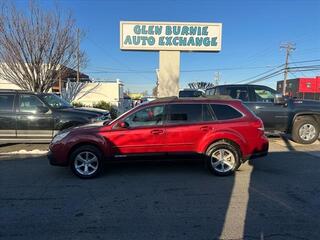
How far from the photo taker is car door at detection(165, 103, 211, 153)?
6.92 m

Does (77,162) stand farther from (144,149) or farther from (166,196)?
(166,196)

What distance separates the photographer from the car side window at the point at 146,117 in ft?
22.8

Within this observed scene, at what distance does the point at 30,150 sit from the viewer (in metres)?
10.2

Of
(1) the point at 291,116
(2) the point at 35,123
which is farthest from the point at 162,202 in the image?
(1) the point at 291,116

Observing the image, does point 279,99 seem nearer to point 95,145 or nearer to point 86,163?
point 95,145

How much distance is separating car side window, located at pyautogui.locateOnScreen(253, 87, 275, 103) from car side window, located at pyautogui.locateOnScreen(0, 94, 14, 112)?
8340 mm

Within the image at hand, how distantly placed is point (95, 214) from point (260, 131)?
4.06 m

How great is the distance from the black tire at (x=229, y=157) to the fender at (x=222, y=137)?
0.09 meters

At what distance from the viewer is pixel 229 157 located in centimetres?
698

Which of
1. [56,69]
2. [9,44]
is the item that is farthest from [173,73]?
[9,44]

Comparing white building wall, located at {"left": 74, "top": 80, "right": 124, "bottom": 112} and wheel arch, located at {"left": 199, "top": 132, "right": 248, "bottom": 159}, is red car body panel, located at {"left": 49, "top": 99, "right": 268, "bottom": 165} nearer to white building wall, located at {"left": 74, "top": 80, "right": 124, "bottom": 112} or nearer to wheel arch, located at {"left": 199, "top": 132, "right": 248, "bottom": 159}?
wheel arch, located at {"left": 199, "top": 132, "right": 248, "bottom": 159}

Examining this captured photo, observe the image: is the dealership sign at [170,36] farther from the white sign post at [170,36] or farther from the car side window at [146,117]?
the car side window at [146,117]

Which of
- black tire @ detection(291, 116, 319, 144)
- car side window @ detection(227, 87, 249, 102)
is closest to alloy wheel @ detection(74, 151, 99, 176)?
car side window @ detection(227, 87, 249, 102)

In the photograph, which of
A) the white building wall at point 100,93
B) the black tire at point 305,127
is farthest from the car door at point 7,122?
the white building wall at point 100,93
